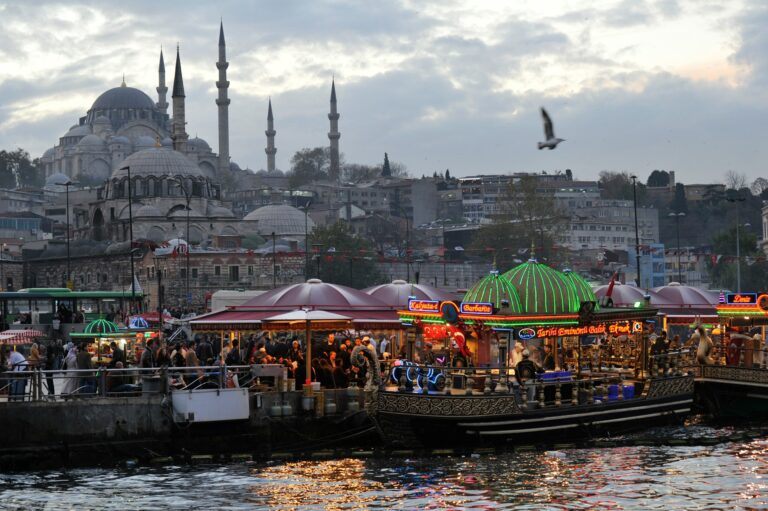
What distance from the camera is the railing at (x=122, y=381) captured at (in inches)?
814

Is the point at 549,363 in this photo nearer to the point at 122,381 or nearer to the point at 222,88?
the point at 122,381

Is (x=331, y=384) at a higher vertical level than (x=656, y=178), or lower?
lower

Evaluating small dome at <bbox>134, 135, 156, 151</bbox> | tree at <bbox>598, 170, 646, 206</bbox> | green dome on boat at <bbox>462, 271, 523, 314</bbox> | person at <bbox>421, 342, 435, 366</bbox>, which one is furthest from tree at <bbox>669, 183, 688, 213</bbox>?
green dome on boat at <bbox>462, 271, 523, 314</bbox>

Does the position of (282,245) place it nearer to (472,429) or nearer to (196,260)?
(196,260)

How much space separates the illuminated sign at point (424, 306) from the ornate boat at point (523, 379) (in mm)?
16

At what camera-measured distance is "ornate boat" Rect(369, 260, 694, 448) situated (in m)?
20.3

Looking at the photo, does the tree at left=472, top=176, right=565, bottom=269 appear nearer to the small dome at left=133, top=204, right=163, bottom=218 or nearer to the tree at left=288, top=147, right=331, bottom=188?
the small dome at left=133, top=204, right=163, bottom=218

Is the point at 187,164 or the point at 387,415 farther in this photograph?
the point at 187,164

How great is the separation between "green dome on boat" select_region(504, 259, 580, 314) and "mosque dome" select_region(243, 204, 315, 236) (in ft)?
263

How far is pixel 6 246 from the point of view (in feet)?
339

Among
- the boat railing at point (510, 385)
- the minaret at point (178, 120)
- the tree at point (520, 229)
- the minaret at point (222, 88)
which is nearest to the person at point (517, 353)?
the boat railing at point (510, 385)

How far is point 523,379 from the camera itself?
67.3 feet

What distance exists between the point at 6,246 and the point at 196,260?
2776cm

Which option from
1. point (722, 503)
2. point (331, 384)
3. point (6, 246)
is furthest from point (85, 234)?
point (722, 503)
